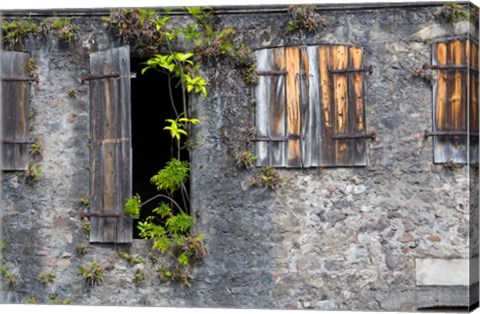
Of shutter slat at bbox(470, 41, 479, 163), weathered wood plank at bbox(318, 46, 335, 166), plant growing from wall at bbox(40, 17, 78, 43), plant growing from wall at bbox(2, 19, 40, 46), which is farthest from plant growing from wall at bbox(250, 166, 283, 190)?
plant growing from wall at bbox(2, 19, 40, 46)

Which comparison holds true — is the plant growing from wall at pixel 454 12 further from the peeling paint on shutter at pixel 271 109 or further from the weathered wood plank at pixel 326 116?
the peeling paint on shutter at pixel 271 109

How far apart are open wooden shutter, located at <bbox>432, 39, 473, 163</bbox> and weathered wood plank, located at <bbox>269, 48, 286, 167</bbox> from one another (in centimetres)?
135

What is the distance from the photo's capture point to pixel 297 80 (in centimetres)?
809

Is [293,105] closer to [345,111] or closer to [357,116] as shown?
[345,111]

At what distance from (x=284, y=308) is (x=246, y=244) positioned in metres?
0.67

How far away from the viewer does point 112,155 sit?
8320 mm

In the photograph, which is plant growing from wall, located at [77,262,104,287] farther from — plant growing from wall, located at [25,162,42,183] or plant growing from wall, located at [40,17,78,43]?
plant growing from wall, located at [40,17,78,43]

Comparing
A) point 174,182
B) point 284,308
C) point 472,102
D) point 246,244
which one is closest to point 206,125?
point 174,182

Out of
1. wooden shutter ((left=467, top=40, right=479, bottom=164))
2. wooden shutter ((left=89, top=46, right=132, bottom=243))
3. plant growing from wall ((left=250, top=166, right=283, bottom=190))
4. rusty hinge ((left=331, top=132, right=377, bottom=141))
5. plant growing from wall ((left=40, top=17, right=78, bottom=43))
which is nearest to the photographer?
wooden shutter ((left=467, top=40, right=479, bottom=164))

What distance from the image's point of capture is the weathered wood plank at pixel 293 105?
8086 millimetres

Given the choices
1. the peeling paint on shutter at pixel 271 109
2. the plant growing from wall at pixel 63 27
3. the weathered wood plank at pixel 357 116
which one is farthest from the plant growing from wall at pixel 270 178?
the plant growing from wall at pixel 63 27

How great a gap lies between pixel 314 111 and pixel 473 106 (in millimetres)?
1381

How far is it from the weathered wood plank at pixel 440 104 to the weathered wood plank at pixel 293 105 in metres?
1.21

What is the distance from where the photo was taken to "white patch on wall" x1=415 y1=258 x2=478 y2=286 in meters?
7.85
